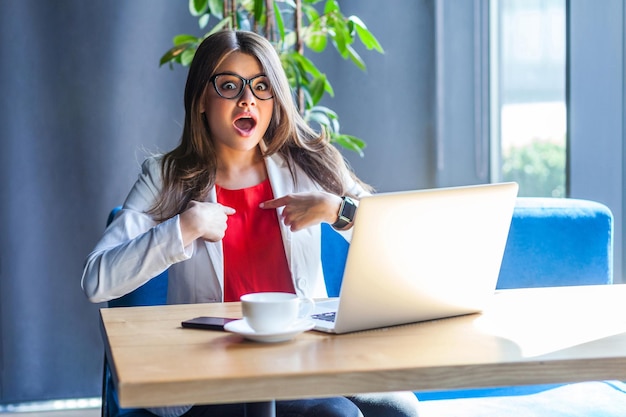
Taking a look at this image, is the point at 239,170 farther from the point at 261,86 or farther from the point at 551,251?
the point at 551,251

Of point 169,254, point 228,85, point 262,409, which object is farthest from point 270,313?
point 228,85

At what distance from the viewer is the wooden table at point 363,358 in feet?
3.16

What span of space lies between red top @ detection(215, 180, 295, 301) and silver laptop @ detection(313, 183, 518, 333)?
53 centimetres

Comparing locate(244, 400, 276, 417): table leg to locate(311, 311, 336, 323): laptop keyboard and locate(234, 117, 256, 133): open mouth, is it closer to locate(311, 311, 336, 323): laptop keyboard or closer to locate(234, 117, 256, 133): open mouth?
locate(311, 311, 336, 323): laptop keyboard

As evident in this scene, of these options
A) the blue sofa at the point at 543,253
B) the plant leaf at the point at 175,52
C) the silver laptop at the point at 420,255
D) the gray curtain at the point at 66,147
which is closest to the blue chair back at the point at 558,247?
the blue sofa at the point at 543,253

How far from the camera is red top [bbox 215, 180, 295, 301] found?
1843mm

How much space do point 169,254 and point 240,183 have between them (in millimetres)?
455

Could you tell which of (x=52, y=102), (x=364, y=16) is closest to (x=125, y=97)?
(x=52, y=102)

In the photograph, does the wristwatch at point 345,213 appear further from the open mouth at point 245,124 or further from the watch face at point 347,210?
the open mouth at point 245,124

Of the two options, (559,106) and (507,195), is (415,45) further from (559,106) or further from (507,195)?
(507,195)

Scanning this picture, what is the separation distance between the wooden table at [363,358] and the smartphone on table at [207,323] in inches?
0.8

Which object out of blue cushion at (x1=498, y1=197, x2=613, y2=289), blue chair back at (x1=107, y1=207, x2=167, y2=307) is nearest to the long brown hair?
blue chair back at (x1=107, y1=207, x2=167, y2=307)

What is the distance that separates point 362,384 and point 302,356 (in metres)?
0.11

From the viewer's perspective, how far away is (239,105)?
1837 mm
